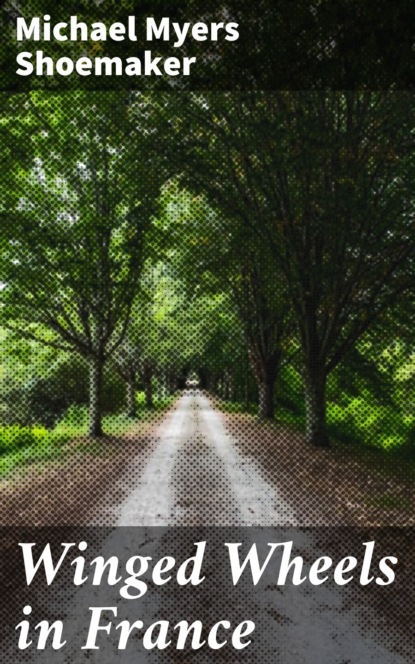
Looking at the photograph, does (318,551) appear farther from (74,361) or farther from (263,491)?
(74,361)

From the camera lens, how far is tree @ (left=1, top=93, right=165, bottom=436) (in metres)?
4.32

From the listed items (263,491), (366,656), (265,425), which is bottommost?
(366,656)

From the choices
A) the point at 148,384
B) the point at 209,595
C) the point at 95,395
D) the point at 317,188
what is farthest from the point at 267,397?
the point at 317,188

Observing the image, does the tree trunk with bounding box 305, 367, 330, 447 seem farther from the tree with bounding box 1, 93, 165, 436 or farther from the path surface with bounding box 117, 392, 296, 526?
the tree with bounding box 1, 93, 165, 436

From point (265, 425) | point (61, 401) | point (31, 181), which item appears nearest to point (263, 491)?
point (265, 425)

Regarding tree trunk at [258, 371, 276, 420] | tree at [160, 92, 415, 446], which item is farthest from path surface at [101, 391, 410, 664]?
tree at [160, 92, 415, 446]

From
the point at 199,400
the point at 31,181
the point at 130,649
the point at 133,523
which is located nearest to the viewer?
the point at 130,649

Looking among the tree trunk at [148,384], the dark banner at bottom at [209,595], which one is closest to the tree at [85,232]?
the tree trunk at [148,384]

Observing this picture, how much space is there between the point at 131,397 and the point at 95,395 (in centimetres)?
26

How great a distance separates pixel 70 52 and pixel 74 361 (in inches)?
94.3

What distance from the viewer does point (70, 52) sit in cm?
434

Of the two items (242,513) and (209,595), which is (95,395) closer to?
(242,513)

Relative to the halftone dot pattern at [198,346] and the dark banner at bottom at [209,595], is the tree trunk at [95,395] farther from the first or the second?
the dark banner at bottom at [209,595]

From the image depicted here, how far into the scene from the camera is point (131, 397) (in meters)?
4.17
